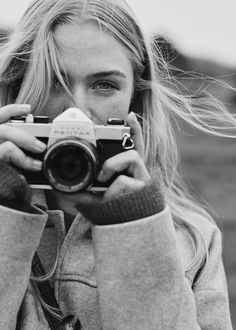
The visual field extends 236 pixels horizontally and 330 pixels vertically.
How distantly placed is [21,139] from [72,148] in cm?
12

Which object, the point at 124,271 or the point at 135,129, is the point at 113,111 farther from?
the point at 124,271

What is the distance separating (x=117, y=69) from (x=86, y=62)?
0.10 m

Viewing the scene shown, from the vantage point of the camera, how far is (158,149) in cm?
228

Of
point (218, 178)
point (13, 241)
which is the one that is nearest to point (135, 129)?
point (13, 241)

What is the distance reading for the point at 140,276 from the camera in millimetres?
1666

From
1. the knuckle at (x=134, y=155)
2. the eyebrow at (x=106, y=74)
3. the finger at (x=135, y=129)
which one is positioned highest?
the eyebrow at (x=106, y=74)

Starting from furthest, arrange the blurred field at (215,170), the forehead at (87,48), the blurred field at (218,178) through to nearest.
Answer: the blurred field at (218,178), the blurred field at (215,170), the forehead at (87,48)

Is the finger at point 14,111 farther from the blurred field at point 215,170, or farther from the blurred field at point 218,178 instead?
the blurred field at point 218,178

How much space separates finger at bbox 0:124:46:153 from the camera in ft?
5.53

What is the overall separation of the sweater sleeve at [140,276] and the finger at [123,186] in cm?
8

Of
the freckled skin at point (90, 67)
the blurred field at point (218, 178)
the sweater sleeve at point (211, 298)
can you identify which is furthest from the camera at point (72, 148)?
the blurred field at point (218, 178)

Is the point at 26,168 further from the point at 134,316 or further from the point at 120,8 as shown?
the point at 120,8

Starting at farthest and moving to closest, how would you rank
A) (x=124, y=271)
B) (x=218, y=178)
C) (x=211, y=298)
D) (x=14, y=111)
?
(x=218, y=178) → (x=211, y=298) → (x=14, y=111) → (x=124, y=271)

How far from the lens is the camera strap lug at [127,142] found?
1.73 meters
